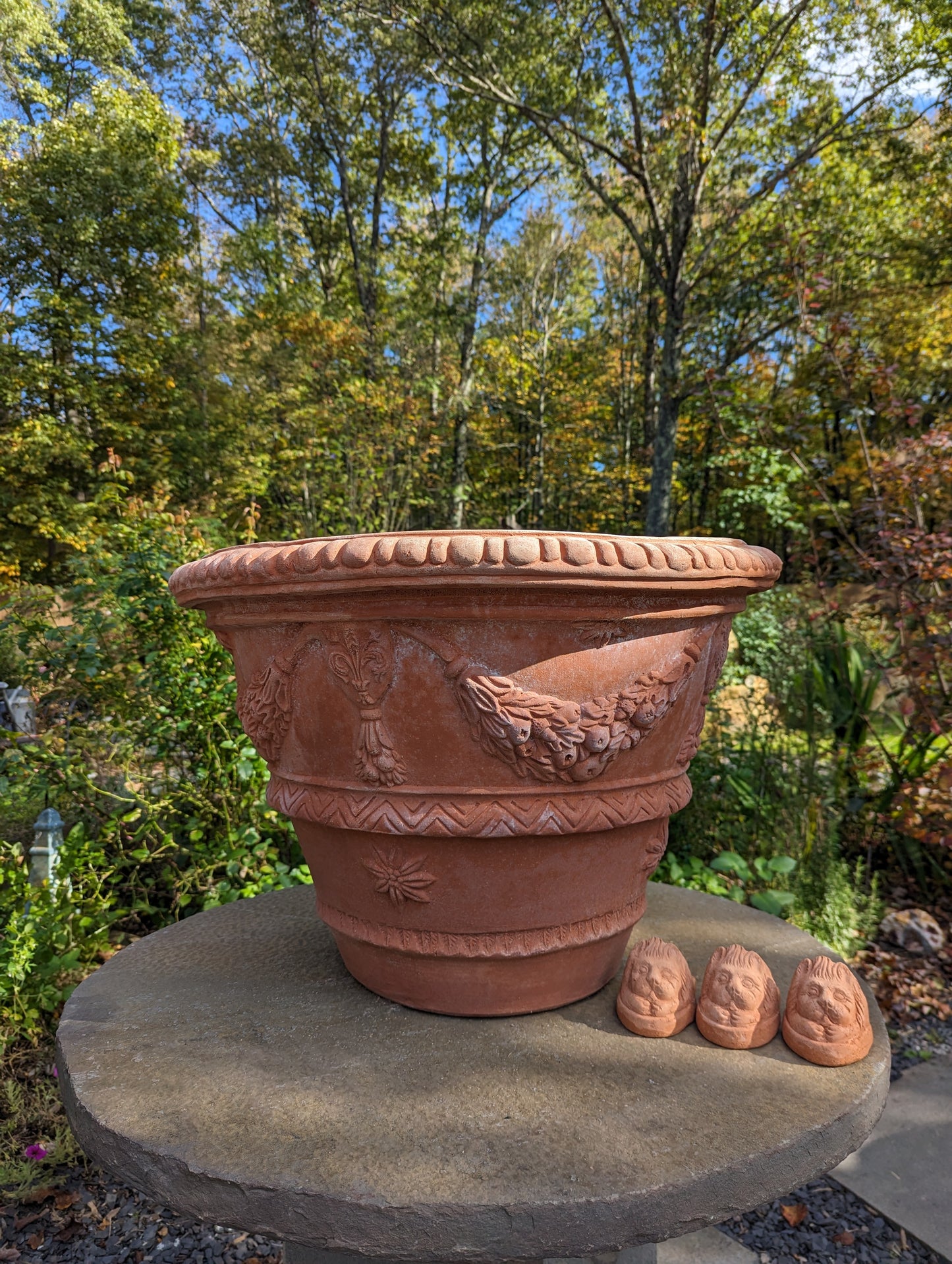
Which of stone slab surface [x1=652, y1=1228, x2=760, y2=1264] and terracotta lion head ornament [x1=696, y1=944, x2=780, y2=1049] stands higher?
terracotta lion head ornament [x1=696, y1=944, x2=780, y2=1049]

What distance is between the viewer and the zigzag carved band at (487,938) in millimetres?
1233

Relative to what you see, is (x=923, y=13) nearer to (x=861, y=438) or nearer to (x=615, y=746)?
(x=861, y=438)

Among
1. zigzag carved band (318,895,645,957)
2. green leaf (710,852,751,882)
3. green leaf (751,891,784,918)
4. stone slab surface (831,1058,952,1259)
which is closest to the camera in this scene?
zigzag carved band (318,895,645,957)

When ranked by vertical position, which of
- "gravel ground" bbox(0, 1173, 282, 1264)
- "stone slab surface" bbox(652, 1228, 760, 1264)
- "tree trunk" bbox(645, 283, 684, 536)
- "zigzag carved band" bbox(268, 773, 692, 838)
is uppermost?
"tree trunk" bbox(645, 283, 684, 536)

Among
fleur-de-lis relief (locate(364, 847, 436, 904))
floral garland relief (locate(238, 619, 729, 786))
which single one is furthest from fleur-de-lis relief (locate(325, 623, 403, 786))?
fleur-de-lis relief (locate(364, 847, 436, 904))

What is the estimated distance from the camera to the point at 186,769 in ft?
9.06

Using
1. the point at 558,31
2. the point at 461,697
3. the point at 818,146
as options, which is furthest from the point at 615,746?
the point at 558,31

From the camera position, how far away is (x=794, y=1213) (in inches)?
73.6

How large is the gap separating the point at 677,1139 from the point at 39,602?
2714mm

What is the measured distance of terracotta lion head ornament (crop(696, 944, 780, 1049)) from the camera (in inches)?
47.9

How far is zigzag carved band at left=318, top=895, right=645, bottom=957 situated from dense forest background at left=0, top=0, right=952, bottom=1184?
1290mm

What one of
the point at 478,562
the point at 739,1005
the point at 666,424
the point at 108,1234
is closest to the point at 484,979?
the point at 739,1005

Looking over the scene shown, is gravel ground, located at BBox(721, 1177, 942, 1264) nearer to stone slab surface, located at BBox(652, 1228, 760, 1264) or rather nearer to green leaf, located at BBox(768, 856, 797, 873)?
→ stone slab surface, located at BBox(652, 1228, 760, 1264)

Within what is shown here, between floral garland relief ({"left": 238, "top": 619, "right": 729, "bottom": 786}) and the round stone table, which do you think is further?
floral garland relief ({"left": 238, "top": 619, "right": 729, "bottom": 786})
